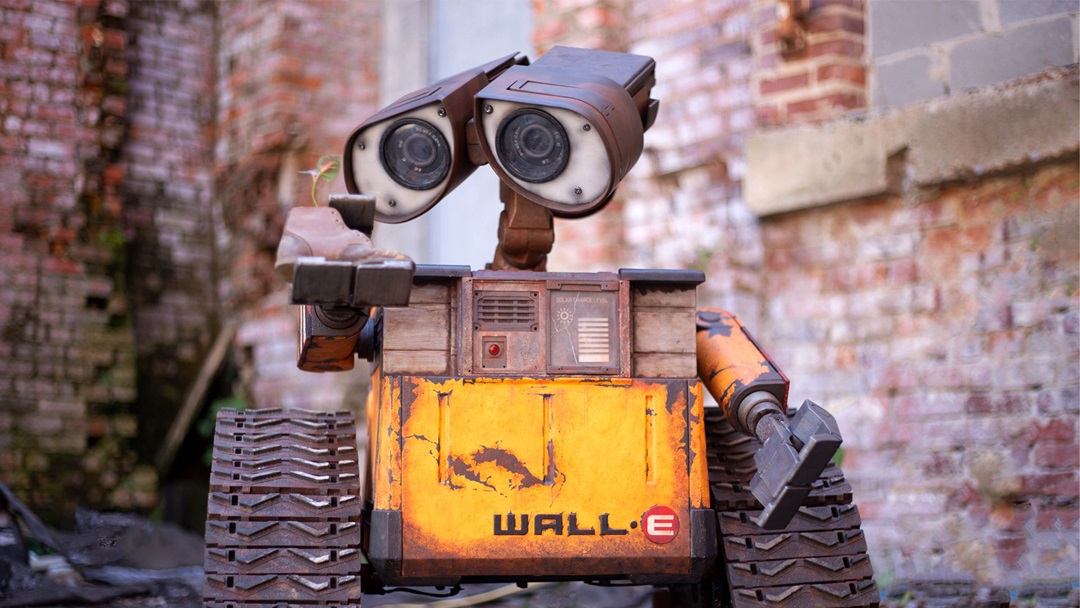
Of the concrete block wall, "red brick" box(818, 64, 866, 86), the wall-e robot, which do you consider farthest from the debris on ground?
the concrete block wall

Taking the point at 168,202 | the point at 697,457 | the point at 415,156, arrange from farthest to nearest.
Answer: the point at 168,202
the point at 415,156
the point at 697,457

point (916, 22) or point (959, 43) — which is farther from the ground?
point (916, 22)

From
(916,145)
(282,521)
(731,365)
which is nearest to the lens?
(282,521)

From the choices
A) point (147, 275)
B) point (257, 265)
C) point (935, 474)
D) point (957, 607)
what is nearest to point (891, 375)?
point (935, 474)

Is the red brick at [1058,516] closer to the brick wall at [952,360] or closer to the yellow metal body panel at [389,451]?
the brick wall at [952,360]

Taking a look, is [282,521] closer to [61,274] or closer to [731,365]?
[731,365]

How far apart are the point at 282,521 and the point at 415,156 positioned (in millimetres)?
1070

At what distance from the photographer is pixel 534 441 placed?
306cm

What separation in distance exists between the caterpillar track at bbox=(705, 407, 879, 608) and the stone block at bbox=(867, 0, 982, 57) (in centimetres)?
220

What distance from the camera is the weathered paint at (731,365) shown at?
319cm

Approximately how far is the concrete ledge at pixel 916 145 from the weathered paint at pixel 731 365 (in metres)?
1.55

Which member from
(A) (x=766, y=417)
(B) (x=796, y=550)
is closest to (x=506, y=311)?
(A) (x=766, y=417)

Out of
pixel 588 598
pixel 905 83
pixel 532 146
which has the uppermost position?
pixel 905 83

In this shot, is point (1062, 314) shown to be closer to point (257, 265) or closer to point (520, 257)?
point (520, 257)
